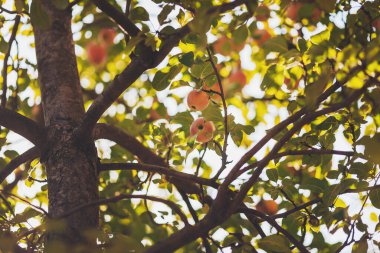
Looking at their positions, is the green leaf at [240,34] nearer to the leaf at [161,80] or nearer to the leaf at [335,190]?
the leaf at [161,80]

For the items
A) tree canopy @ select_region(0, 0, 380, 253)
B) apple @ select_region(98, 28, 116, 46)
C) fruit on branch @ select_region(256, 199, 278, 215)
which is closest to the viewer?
tree canopy @ select_region(0, 0, 380, 253)

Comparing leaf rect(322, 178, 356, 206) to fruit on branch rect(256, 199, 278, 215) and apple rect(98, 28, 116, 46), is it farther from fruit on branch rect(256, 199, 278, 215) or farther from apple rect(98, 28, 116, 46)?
apple rect(98, 28, 116, 46)

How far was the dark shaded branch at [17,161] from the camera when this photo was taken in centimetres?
191

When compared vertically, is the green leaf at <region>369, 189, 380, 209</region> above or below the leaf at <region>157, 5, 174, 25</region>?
below

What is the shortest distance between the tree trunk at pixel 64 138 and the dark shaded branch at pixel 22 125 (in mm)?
38

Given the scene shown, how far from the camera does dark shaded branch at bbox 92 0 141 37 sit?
1.62m

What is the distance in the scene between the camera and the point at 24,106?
267cm

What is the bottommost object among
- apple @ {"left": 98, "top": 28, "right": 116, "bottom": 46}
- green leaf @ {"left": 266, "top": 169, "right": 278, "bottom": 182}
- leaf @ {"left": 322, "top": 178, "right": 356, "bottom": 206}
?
Result: leaf @ {"left": 322, "top": 178, "right": 356, "bottom": 206}

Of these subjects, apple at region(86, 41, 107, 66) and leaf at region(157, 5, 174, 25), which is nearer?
leaf at region(157, 5, 174, 25)

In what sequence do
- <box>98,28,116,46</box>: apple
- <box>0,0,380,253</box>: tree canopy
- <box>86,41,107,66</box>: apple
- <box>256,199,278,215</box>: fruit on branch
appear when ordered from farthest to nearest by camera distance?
<box>86,41,107,66</box>: apple, <box>98,28,116,46</box>: apple, <box>256,199,278,215</box>: fruit on branch, <box>0,0,380,253</box>: tree canopy

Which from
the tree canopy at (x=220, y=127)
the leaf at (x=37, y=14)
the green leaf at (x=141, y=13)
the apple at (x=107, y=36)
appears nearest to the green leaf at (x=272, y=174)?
the tree canopy at (x=220, y=127)

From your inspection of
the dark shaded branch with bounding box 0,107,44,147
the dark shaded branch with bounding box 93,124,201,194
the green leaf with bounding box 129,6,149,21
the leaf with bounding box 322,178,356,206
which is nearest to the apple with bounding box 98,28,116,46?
the dark shaded branch with bounding box 93,124,201,194

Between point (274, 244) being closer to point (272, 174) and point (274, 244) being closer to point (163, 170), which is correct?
point (163, 170)

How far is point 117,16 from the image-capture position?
1.65 metres
